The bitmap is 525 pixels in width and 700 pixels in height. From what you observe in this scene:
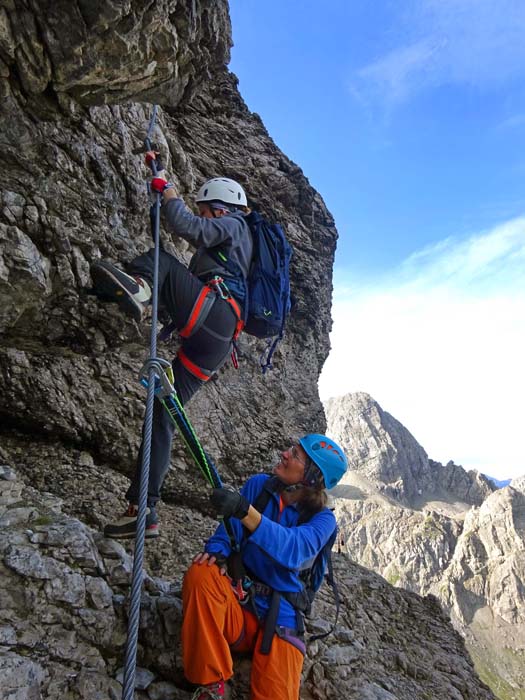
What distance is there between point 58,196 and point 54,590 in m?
4.51

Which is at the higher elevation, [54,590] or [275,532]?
[275,532]

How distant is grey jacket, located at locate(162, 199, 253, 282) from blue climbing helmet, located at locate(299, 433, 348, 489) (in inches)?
88.4

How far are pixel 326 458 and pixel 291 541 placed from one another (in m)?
0.89

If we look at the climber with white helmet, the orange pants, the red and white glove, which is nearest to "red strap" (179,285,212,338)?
the climber with white helmet

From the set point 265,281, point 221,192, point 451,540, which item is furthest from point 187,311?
point 451,540

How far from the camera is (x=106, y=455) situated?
7.05 metres

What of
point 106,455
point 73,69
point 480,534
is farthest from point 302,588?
point 480,534

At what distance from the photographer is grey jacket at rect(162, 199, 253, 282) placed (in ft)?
16.3

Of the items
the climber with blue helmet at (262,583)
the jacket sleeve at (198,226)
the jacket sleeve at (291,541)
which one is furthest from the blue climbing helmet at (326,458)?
the jacket sleeve at (198,226)

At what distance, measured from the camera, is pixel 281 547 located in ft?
11.7

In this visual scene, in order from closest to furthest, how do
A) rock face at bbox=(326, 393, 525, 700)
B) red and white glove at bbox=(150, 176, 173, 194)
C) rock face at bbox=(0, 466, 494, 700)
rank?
rock face at bbox=(0, 466, 494, 700) → red and white glove at bbox=(150, 176, 173, 194) → rock face at bbox=(326, 393, 525, 700)

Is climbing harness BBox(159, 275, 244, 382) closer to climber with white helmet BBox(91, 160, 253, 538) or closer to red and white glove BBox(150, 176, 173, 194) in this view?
→ climber with white helmet BBox(91, 160, 253, 538)

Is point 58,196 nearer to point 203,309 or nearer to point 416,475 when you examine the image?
point 203,309

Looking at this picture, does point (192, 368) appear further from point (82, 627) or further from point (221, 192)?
point (82, 627)
